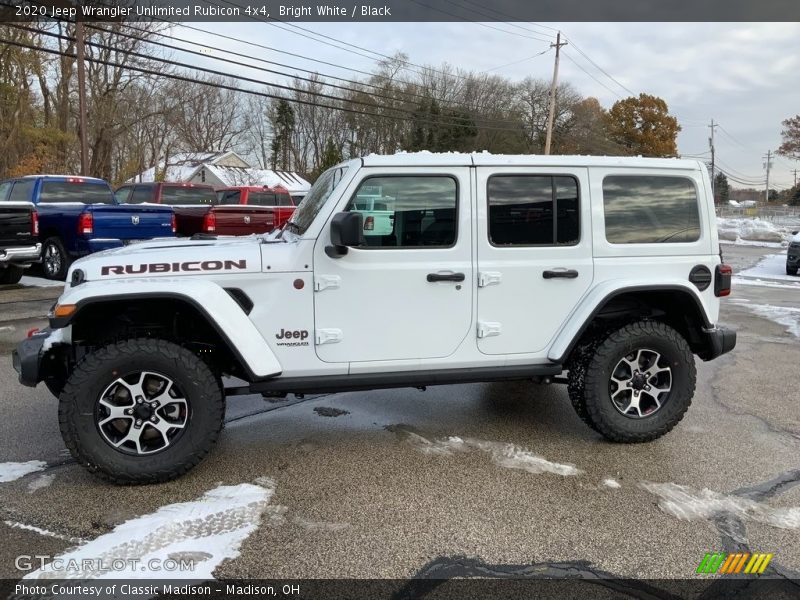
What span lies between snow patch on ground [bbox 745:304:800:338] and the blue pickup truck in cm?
1048

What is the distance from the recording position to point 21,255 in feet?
33.9

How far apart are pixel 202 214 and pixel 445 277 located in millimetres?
10181

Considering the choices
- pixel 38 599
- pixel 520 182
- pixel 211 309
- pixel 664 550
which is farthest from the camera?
pixel 520 182

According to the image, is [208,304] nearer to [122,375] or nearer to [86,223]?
[122,375]

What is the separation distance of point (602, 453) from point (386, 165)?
2.45 m

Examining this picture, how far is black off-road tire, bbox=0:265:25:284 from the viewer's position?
38.0ft

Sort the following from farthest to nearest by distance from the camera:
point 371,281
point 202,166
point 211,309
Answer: point 202,166 → point 371,281 → point 211,309

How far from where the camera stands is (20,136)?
27.7m

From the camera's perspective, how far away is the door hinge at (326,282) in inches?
146

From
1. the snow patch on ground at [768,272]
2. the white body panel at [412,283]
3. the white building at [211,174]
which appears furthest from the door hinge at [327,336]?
the white building at [211,174]

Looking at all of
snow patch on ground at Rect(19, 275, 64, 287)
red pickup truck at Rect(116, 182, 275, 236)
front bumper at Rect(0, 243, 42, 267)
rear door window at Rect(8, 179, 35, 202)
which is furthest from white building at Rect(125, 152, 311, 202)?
front bumper at Rect(0, 243, 42, 267)

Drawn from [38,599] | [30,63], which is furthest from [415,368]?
[30,63]

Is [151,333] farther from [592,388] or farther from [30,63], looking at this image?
[30,63]

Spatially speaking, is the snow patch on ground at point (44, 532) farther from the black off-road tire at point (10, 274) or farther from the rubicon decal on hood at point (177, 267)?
the black off-road tire at point (10, 274)
